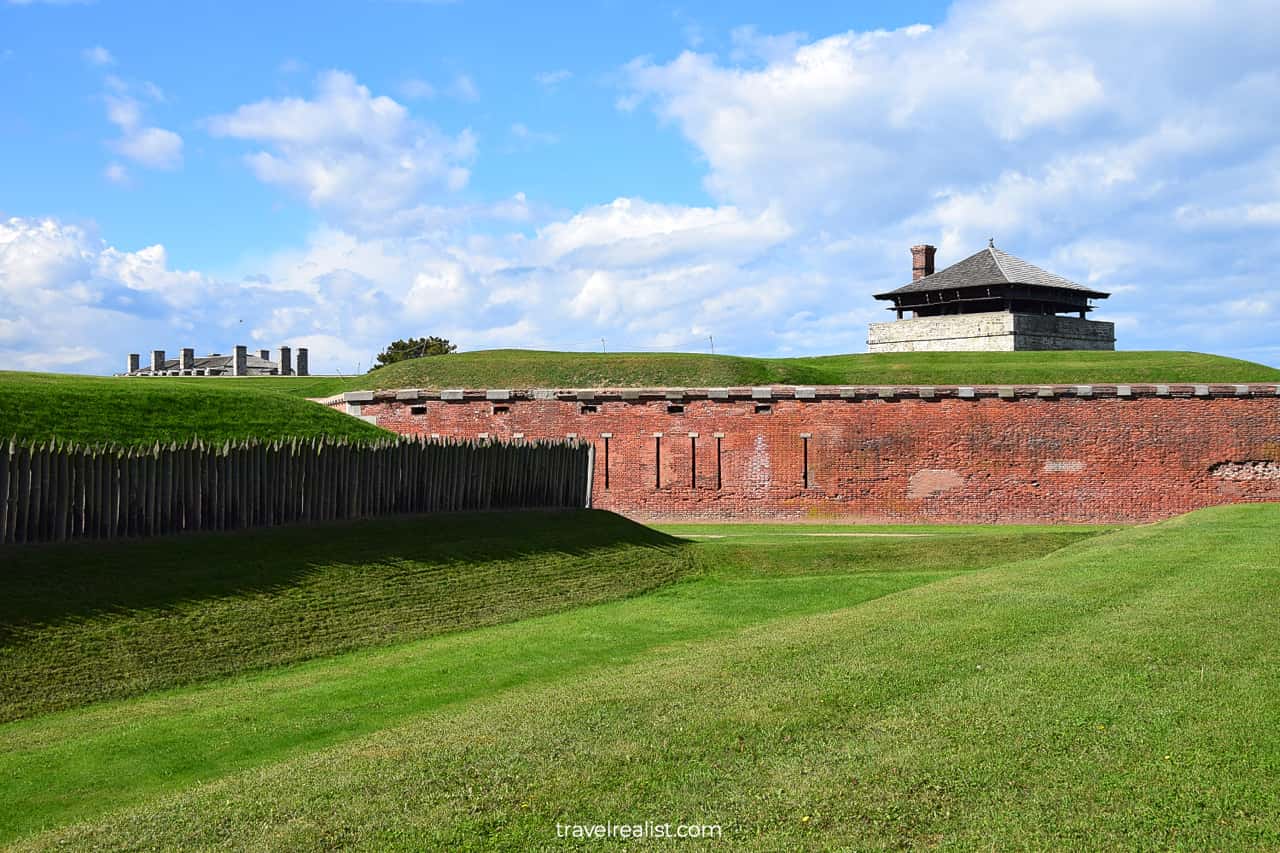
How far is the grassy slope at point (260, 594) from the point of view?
37.3 feet

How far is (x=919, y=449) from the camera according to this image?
98.1 feet

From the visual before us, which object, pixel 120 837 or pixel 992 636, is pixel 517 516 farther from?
pixel 120 837

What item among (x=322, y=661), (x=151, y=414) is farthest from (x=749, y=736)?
(x=151, y=414)

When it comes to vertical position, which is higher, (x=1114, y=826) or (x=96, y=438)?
(x=96, y=438)

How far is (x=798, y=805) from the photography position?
632 cm

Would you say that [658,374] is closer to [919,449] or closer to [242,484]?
[919,449]

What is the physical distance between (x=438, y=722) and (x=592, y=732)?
1.52 m

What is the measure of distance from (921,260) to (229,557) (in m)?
57.9

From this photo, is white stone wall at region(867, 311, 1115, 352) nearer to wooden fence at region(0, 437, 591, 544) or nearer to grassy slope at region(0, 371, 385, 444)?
grassy slope at region(0, 371, 385, 444)

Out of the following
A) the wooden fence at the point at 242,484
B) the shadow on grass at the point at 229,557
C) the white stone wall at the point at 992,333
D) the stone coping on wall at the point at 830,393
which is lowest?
the shadow on grass at the point at 229,557

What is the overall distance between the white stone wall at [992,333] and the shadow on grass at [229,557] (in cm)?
4167

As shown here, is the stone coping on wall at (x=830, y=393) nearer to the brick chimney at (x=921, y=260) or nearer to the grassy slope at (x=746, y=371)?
the grassy slope at (x=746, y=371)

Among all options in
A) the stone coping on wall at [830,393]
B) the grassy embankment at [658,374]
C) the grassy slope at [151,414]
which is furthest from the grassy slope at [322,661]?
the stone coping on wall at [830,393]

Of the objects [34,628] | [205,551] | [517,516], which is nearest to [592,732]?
[34,628]
